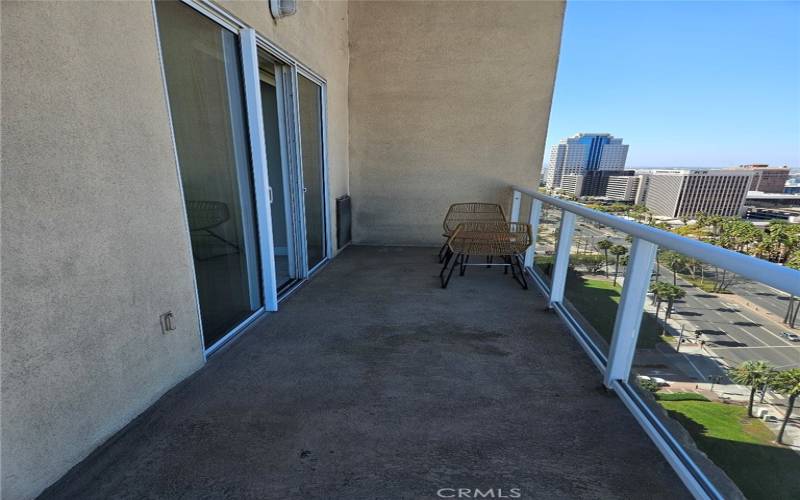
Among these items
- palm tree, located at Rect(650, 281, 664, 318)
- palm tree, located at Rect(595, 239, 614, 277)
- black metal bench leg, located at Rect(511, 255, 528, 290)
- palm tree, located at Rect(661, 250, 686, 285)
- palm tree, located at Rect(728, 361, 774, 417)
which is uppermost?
palm tree, located at Rect(661, 250, 686, 285)

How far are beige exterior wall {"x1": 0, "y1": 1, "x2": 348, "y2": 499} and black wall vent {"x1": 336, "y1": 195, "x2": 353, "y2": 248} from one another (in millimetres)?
2776

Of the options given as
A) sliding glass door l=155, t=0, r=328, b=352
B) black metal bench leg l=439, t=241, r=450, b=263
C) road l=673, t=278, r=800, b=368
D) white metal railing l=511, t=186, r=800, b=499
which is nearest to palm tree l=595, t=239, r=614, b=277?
white metal railing l=511, t=186, r=800, b=499

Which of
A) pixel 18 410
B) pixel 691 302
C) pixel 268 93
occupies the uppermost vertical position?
pixel 268 93

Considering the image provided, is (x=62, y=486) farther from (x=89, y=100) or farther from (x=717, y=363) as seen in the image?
(x=717, y=363)

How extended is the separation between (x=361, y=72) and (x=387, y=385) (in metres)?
4.22

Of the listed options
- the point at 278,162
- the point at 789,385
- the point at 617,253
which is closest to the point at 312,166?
the point at 278,162

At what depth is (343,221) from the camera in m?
4.76

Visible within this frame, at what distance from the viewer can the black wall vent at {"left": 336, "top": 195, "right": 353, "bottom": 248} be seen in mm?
4536

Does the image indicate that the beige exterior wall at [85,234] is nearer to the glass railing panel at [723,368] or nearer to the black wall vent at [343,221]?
the black wall vent at [343,221]

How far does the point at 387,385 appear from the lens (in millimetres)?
1924

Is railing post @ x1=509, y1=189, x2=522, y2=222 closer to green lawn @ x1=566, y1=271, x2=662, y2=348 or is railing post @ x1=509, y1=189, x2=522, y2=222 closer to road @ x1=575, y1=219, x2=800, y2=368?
green lawn @ x1=566, y1=271, x2=662, y2=348

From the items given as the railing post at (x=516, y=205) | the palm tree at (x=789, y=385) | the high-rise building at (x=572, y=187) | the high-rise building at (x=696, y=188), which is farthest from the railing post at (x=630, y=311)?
the high-rise building at (x=696, y=188)

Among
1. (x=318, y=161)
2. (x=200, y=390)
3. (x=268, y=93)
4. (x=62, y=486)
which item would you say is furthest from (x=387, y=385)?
(x=268, y=93)

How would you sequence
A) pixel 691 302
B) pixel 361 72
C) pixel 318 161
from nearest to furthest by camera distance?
pixel 691 302 < pixel 318 161 < pixel 361 72
